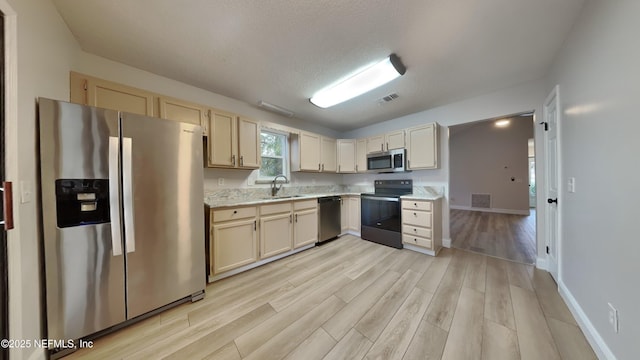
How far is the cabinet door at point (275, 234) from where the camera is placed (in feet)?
8.57

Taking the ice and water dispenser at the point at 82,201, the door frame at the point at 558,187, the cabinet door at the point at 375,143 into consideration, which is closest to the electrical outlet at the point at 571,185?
the door frame at the point at 558,187

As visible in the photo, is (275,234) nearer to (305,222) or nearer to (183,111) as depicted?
(305,222)

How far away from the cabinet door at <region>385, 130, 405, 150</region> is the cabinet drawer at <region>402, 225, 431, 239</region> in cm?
144

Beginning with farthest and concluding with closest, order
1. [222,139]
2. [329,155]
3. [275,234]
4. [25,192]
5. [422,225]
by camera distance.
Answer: [329,155]
[422,225]
[275,234]
[222,139]
[25,192]

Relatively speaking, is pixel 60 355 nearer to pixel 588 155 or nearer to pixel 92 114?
pixel 92 114

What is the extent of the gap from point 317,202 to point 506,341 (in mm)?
2547

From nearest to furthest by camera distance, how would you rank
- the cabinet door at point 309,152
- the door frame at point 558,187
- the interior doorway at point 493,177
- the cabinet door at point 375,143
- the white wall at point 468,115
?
the door frame at point 558,187
the white wall at point 468,115
the cabinet door at point 309,152
the cabinet door at point 375,143
the interior doorway at point 493,177

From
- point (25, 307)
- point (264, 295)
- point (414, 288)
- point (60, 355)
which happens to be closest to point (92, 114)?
point (25, 307)

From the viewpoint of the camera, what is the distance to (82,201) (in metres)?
1.40

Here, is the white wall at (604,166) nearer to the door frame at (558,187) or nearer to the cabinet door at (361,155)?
the door frame at (558,187)

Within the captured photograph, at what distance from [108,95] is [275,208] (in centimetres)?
208

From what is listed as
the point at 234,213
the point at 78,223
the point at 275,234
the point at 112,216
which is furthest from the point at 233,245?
the point at 78,223

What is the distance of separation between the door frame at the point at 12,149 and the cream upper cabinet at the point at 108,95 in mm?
761

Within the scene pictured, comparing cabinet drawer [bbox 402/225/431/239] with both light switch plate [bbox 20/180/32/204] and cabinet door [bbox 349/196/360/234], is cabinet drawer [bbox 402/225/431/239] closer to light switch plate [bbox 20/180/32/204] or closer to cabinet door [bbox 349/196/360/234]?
cabinet door [bbox 349/196/360/234]
